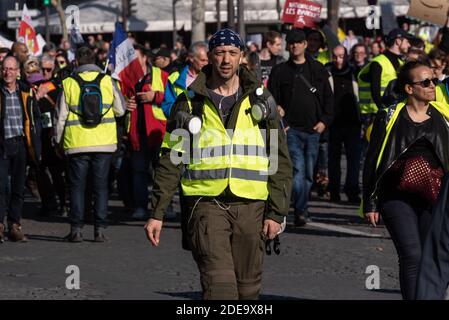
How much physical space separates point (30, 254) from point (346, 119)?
549cm

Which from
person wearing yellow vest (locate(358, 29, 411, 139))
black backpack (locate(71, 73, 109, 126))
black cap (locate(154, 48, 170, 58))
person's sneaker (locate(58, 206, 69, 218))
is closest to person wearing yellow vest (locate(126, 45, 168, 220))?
person's sneaker (locate(58, 206, 69, 218))

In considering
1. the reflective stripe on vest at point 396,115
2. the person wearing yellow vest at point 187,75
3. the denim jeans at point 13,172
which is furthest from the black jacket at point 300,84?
the reflective stripe on vest at point 396,115

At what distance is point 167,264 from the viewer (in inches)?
452

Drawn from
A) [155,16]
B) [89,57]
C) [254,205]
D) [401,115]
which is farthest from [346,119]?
[155,16]

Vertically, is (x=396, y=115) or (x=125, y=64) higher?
(x=396, y=115)

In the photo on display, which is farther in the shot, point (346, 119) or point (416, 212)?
point (346, 119)

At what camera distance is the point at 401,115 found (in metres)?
8.80

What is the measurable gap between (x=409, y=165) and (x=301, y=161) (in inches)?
210

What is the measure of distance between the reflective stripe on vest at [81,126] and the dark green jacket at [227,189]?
5.34 meters

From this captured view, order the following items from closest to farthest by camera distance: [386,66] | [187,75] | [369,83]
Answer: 1. [187,75]
2. [386,66]
3. [369,83]

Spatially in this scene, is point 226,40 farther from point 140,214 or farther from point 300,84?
point 140,214

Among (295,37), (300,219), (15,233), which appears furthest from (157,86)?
(15,233)

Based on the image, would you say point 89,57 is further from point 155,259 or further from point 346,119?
point 346,119

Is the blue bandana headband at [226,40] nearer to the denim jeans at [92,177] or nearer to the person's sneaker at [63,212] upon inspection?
the denim jeans at [92,177]
